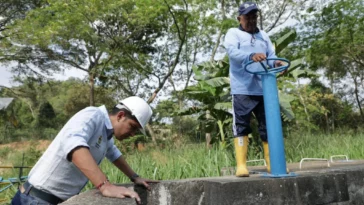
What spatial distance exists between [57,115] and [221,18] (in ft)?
65.4

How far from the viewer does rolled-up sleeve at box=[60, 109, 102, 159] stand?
1.88 meters

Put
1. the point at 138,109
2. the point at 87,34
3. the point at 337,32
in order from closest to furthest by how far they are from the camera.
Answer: the point at 138,109 < the point at 337,32 < the point at 87,34

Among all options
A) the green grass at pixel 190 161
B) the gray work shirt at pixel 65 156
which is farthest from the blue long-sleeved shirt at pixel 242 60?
the gray work shirt at pixel 65 156

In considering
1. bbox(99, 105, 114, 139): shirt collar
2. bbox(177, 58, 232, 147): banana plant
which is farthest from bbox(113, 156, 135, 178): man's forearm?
bbox(177, 58, 232, 147): banana plant

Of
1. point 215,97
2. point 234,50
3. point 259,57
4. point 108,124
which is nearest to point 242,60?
point 234,50

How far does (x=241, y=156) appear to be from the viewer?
3.10 meters

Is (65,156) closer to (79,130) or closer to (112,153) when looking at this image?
(79,130)

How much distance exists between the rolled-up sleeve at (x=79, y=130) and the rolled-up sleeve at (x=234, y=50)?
1397mm

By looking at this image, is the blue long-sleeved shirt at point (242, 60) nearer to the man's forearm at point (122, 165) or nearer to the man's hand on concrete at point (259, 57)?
the man's hand on concrete at point (259, 57)

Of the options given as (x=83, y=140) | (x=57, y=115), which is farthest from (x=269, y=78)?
(x=57, y=115)

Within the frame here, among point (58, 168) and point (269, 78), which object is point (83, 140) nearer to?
point (58, 168)

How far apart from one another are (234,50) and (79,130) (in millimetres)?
1634

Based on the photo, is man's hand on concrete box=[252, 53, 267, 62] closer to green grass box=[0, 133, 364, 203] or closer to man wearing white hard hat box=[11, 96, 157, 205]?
man wearing white hard hat box=[11, 96, 157, 205]

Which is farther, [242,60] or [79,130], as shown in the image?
[242,60]
